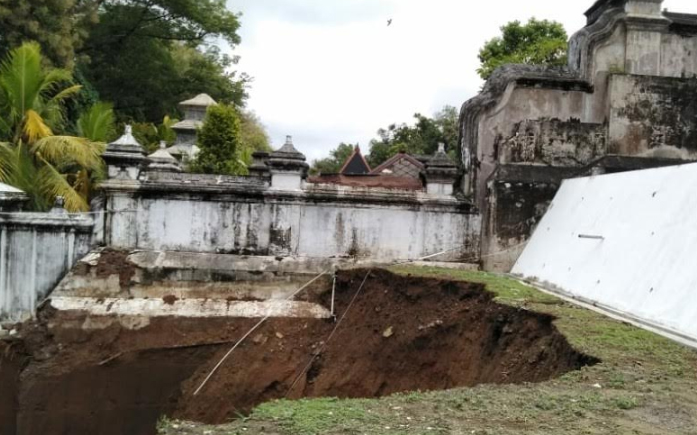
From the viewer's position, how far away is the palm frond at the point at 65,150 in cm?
1067

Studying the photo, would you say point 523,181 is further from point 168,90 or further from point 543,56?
point 168,90

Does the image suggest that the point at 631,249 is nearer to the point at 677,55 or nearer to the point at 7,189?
the point at 677,55

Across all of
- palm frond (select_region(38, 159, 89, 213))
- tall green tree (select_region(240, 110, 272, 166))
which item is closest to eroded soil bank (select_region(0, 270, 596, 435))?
palm frond (select_region(38, 159, 89, 213))

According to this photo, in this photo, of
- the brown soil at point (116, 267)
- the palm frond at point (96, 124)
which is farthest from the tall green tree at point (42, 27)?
the brown soil at point (116, 267)

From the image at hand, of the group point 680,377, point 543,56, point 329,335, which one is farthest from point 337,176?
point 543,56

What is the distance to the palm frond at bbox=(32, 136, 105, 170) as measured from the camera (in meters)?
10.7

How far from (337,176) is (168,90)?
1693 cm

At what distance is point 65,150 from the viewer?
10.8 m

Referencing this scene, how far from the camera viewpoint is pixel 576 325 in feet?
19.6

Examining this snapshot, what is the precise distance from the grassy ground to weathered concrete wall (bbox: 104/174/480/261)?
5586 mm

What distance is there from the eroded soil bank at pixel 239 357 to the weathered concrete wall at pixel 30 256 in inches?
23.2

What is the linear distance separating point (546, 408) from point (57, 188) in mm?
9710

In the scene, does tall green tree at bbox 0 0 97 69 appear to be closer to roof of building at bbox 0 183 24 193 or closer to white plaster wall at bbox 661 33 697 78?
roof of building at bbox 0 183 24 193

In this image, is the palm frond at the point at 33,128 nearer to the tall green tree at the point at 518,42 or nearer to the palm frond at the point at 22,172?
the palm frond at the point at 22,172
